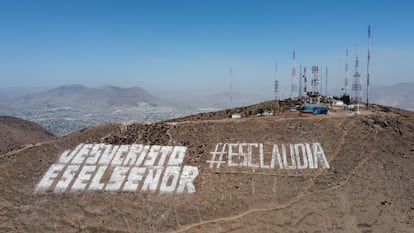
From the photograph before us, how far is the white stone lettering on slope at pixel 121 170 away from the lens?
41812mm

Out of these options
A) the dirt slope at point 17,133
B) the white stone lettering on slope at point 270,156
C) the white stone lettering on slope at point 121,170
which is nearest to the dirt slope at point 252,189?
the white stone lettering on slope at point 270,156

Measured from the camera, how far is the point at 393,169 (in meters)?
42.7

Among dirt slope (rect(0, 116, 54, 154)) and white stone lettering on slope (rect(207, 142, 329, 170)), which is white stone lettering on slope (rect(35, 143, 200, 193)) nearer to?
white stone lettering on slope (rect(207, 142, 329, 170))

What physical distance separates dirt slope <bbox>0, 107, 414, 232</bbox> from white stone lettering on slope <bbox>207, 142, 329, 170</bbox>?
24 centimetres

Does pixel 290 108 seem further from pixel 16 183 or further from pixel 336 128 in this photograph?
pixel 16 183

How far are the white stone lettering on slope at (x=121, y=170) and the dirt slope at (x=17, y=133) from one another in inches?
1523

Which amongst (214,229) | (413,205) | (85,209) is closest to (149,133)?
→ (85,209)

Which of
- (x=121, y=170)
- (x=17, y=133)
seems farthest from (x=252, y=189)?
(x=17, y=133)

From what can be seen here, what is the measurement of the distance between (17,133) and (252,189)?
79.0 m

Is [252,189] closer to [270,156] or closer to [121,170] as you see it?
Answer: [270,156]

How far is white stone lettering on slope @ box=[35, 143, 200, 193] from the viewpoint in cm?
4181

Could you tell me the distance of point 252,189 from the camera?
40344 mm

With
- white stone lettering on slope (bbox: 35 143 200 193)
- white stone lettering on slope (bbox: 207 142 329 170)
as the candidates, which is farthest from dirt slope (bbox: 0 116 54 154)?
white stone lettering on slope (bbox: 207 142 329 170)

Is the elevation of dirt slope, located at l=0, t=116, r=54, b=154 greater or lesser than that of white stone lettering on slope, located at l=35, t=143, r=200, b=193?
lesser
